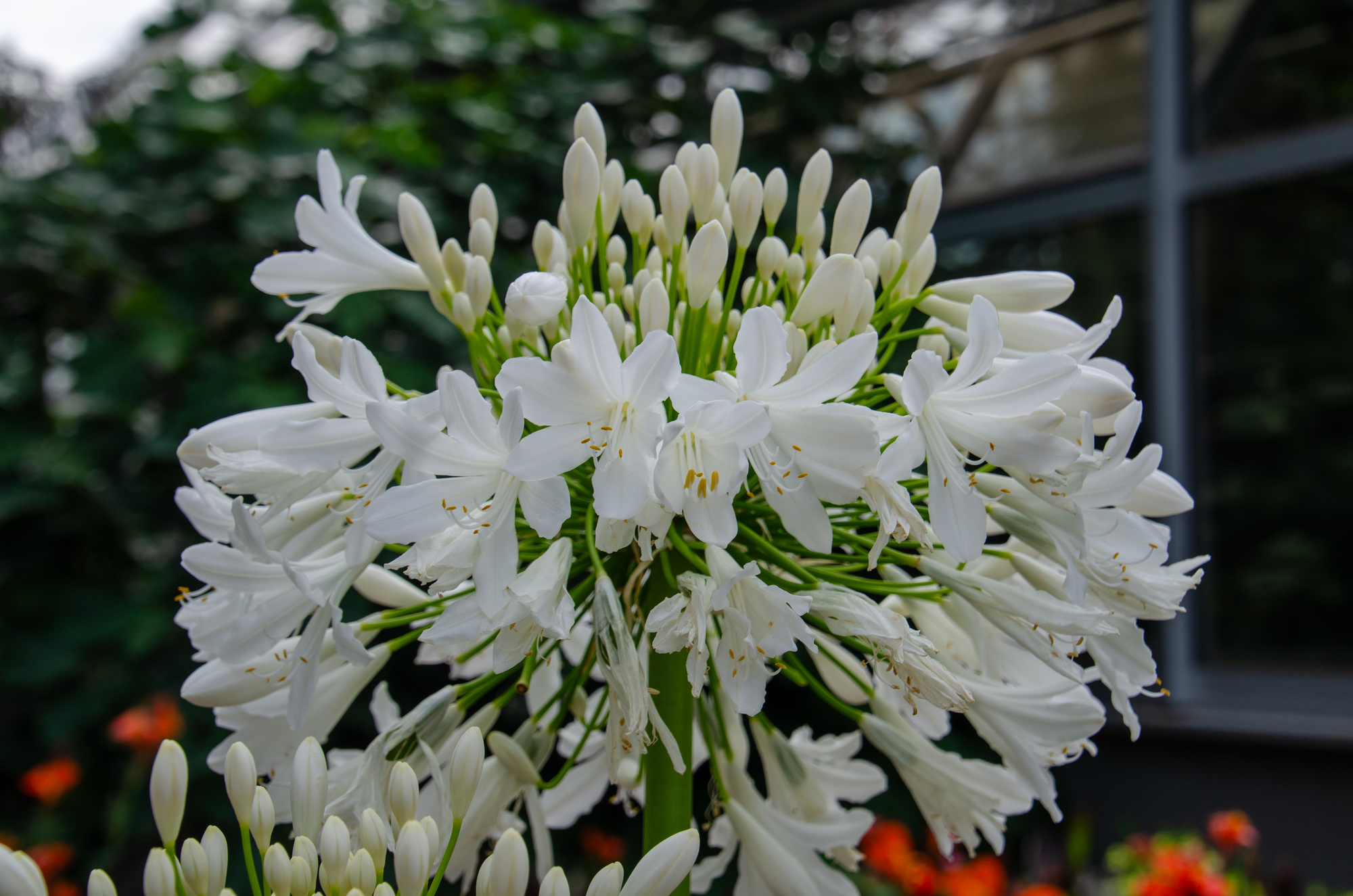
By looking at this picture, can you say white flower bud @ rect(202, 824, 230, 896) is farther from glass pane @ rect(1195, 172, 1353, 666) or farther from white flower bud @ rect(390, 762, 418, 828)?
glass pane @ rect(1195, 172, 1353, 666)

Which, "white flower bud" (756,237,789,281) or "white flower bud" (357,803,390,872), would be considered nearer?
"white flower bud" (357,803,390,872)

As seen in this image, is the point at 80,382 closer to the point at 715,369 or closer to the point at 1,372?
the point at 1,372

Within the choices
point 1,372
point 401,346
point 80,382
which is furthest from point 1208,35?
point 1,372

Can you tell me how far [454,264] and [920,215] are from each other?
516mm

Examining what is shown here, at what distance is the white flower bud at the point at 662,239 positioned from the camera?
38.5 inches

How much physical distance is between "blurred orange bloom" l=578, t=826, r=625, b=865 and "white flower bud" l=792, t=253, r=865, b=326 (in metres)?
2.40

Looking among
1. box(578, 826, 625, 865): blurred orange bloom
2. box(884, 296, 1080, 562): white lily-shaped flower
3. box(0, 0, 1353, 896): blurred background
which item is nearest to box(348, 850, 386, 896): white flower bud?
box(884, 296, 1080, 562): white lily-shaped flower

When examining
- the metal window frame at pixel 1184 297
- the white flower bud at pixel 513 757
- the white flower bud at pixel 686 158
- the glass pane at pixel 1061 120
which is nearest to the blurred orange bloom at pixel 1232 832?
the metal window frame at pixel 1184 297

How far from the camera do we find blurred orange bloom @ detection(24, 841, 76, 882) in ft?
8.40

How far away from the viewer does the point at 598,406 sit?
0.77 meters

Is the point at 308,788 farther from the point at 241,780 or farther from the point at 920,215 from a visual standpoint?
the point at 920,215

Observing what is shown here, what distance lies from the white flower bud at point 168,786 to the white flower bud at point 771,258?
73 cm

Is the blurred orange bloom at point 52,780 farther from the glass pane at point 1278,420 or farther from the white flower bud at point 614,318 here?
the glass pane at point 1278,420

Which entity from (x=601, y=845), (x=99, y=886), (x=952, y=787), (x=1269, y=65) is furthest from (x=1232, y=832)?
(x=1269, y=65)
